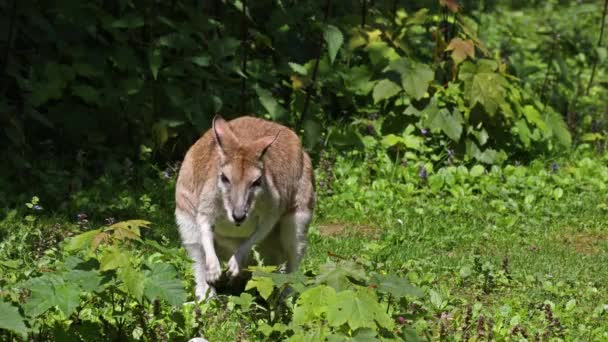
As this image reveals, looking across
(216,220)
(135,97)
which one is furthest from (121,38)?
(216,220)

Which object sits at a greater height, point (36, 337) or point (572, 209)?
point (36, 337)

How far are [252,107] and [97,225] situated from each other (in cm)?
206

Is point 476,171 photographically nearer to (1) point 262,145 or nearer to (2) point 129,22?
(2) point 129,22

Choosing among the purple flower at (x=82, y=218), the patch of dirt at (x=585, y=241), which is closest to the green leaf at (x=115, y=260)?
the purple flower at (x=82, y=218)

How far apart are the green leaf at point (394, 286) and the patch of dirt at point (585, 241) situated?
11.6ft

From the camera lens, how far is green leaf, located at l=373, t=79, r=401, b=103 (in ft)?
32.6

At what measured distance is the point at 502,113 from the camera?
1010 cm

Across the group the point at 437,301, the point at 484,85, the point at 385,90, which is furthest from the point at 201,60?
the point at 437,301

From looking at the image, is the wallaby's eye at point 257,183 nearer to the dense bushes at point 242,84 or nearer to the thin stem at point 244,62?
the dense bushes at point 242,84

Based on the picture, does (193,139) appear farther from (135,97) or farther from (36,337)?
(36,337)

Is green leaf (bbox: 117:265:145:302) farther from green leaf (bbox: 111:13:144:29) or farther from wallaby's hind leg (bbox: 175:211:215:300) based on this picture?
green leaf (bbox: 111:13:144:29)

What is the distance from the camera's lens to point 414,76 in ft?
32.6

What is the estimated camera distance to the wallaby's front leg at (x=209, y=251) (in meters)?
6.87

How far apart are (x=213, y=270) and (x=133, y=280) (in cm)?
170
